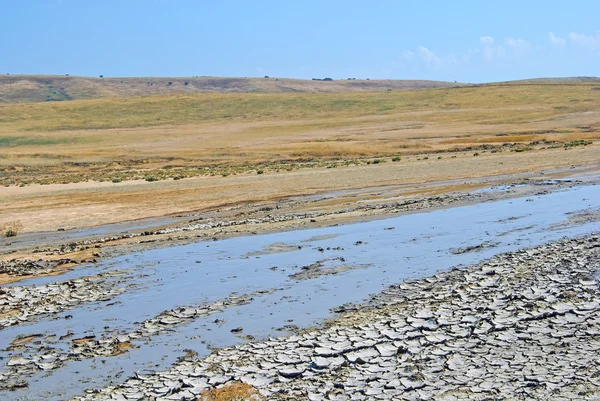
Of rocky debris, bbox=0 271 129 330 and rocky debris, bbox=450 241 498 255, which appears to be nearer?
rocky debris, bbox=0 271 129 330

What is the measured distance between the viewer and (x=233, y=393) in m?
8.69

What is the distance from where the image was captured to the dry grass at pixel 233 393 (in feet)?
28.1

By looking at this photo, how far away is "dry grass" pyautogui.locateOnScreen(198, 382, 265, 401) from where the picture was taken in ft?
28.1

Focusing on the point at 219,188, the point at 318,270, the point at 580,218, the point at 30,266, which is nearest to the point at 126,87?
the point at 219,188

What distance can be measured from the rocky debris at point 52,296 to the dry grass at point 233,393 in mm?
5557

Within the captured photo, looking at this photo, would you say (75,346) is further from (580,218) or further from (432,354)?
(580,218)

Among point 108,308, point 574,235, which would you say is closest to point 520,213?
point 574,235

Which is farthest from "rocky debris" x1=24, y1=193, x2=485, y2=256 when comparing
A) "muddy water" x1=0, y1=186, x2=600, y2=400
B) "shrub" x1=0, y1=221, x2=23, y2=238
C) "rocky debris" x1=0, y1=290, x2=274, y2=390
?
"rocky debris" x1=0, y1=290, x2=274, y2=390

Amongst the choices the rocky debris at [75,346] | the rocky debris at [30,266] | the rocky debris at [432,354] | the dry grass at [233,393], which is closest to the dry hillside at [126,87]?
the rocky debris at [30,266]

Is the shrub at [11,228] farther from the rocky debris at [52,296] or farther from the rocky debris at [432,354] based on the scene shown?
the rocky debris at [432,354]

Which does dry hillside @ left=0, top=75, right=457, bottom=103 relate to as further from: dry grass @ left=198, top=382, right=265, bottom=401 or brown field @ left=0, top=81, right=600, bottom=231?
dry grass @ left=198, top=382, right=265, bottom=401

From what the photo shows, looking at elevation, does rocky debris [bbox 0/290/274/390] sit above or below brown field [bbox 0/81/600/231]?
below

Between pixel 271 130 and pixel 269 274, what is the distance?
6331 cm

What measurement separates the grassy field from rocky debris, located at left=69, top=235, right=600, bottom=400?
29463 mm
